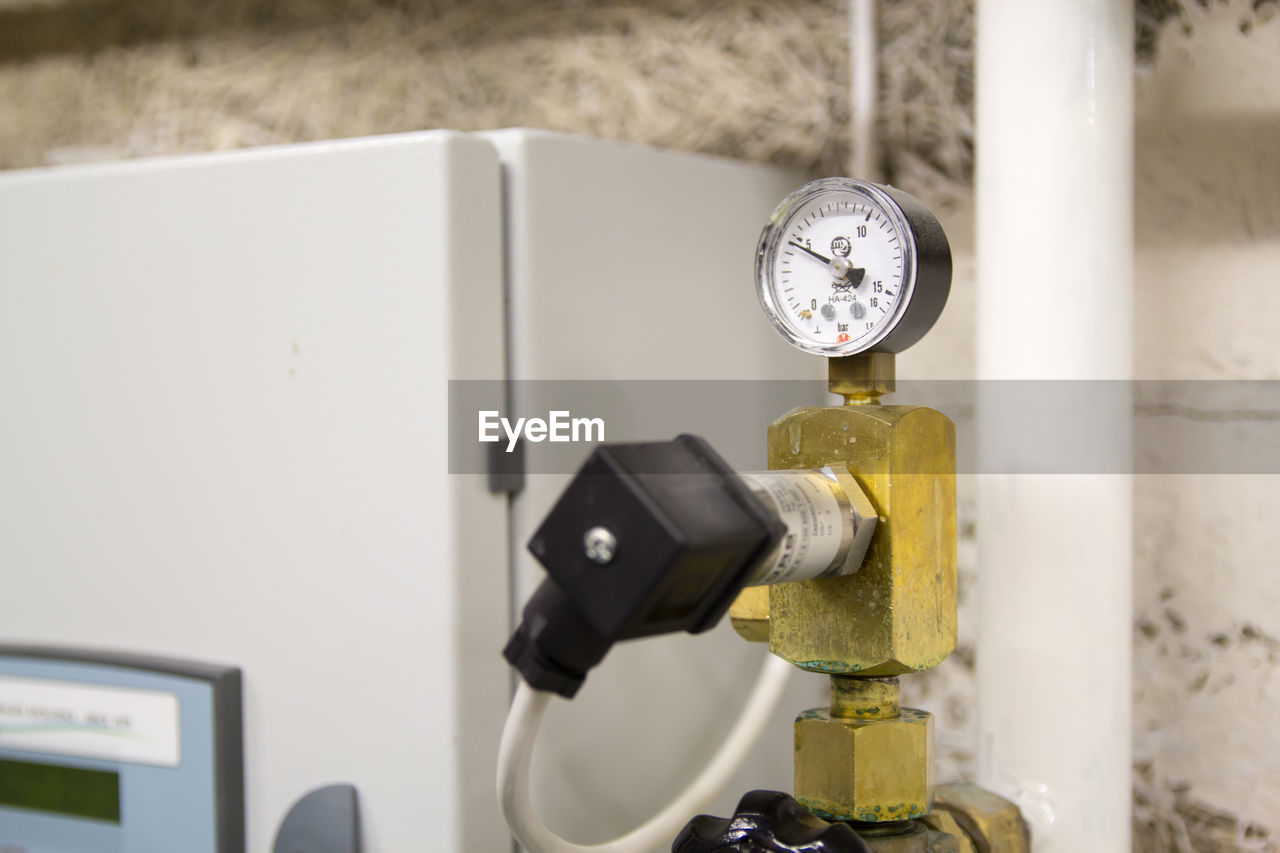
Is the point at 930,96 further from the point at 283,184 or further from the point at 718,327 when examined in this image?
the point at 283,184

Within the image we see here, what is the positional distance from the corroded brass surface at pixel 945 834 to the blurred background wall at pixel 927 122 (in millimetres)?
234

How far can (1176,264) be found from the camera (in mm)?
816

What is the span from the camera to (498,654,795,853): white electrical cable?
501 mm

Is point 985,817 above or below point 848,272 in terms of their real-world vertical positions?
below

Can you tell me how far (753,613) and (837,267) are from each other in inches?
8.1

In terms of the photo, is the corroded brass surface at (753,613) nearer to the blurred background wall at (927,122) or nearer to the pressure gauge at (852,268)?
the pressure gauge at (852,268)

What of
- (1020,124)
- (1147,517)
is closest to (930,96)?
(1020,124)

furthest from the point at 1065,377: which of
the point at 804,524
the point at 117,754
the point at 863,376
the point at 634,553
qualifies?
the point at 117,754

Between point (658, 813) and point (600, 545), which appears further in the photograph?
point (658, 813)

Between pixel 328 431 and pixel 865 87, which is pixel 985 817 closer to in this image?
pixel 328 431

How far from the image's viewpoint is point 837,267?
0.59m

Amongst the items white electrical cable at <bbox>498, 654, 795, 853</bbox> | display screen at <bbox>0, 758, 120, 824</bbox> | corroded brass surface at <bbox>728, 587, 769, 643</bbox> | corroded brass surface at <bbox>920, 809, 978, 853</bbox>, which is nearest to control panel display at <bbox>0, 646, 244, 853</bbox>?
display screen at <bbox>0, 758, 120, 824</bbox>

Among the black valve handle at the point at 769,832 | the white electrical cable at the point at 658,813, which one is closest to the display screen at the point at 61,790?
the white electrical cable at the point at 658,813

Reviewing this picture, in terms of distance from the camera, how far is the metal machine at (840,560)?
0.48 meters
